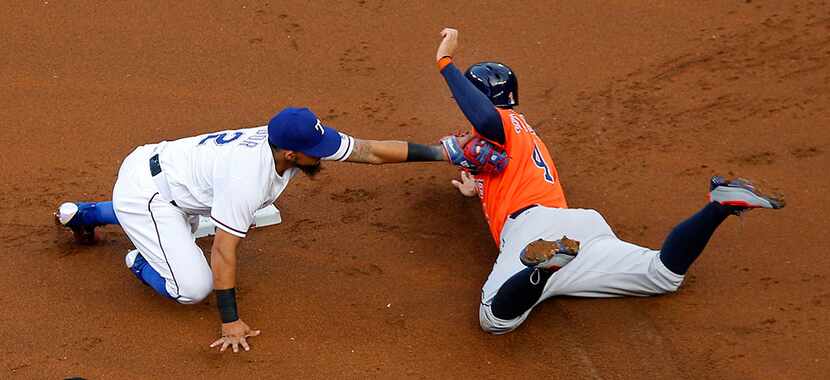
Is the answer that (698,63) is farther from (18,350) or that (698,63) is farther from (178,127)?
(18,350)

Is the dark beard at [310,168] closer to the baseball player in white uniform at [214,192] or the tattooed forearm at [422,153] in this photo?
the baseball player in white uniform at [214,192]

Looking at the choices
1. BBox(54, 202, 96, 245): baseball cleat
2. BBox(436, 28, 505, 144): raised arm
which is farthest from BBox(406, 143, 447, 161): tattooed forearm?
BBox(54, 202, 96, 245): baseball cleat

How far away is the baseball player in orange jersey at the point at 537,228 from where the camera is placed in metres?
5.21

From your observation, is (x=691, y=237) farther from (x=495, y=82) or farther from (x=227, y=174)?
(x=227, y=174)

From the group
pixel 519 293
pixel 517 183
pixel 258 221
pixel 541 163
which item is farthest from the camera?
pixel 258 221

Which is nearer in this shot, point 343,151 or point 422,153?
point 343,151

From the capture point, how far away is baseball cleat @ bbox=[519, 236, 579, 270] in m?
4.98

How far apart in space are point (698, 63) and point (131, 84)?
14.0 feet

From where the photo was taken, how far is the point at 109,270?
607cm

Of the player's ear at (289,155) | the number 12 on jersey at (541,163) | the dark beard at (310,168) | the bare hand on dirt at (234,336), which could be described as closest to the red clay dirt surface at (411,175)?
the bare hand on dirt at (234,336)

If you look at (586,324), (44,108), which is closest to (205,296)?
(586,324)

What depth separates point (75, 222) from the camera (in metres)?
6.00

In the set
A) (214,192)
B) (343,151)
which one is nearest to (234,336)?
(214,192)

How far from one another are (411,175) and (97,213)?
→ 207cm
